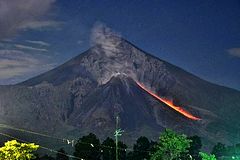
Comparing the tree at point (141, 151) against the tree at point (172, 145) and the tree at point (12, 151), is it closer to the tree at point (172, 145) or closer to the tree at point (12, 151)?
the tree at point (172, 145)

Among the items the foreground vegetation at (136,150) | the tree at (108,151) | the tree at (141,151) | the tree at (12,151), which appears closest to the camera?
the tree at (12,151)

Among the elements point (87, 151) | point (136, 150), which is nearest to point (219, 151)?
point (136, 150)

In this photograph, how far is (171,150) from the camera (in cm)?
7619

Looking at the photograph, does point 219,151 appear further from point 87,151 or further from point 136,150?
point 87,151

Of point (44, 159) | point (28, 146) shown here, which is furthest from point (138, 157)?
point (28, 146)

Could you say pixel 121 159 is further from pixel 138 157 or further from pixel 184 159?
pixel 184 159

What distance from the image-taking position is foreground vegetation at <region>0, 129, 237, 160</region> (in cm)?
4432

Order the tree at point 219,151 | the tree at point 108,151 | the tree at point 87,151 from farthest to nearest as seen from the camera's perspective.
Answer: the tree at point 219,151 < the tree at point 108,151 < the tree at point 87,151

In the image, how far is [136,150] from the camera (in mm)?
99188

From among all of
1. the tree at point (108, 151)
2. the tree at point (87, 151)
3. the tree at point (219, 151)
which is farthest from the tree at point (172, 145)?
the tree at point (219, 151)

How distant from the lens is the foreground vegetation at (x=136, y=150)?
44316 millimetres

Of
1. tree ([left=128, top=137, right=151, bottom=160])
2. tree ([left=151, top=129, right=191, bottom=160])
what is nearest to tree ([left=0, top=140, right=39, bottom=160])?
tree ([left=151, top=129, right=191, bottom=160])

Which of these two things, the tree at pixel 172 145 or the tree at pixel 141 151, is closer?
the tree at pixel 172 145

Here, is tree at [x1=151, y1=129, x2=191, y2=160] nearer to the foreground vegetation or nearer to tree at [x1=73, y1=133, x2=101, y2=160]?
the foreground vegetation
